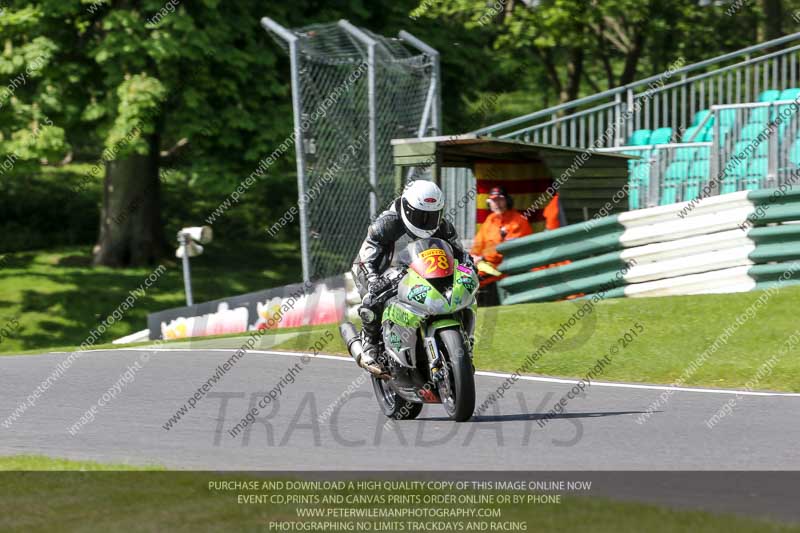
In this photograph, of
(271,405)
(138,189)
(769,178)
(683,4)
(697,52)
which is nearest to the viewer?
(271,405)

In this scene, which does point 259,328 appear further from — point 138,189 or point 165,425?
point 138,189

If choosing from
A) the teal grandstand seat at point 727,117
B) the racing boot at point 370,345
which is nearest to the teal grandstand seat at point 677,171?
the teal grandstand seat at point 727,117

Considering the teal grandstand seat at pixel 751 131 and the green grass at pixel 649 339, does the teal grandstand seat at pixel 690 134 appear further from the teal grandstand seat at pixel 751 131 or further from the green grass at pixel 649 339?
the green grass at pixel 649 339

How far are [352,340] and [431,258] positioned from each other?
1.21 metres

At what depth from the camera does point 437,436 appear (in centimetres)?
811

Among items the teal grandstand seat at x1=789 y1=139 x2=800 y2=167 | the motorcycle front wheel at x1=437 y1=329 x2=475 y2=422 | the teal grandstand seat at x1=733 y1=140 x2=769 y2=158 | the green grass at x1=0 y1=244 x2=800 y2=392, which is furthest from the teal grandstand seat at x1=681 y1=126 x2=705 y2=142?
the motorcycle front wheel at x1=437 y1=329 x2=475 y2=422

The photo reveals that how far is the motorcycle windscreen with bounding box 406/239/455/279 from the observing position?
8375 mm

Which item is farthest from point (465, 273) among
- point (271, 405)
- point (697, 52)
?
point (697, 52)

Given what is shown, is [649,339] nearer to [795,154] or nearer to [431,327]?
[795,154]

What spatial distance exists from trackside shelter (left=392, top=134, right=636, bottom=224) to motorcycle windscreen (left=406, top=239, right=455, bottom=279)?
6461 millimetres

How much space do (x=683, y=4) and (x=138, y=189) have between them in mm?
12400

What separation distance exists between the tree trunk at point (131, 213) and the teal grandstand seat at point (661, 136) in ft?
37.3

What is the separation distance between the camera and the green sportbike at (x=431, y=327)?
826 cm
